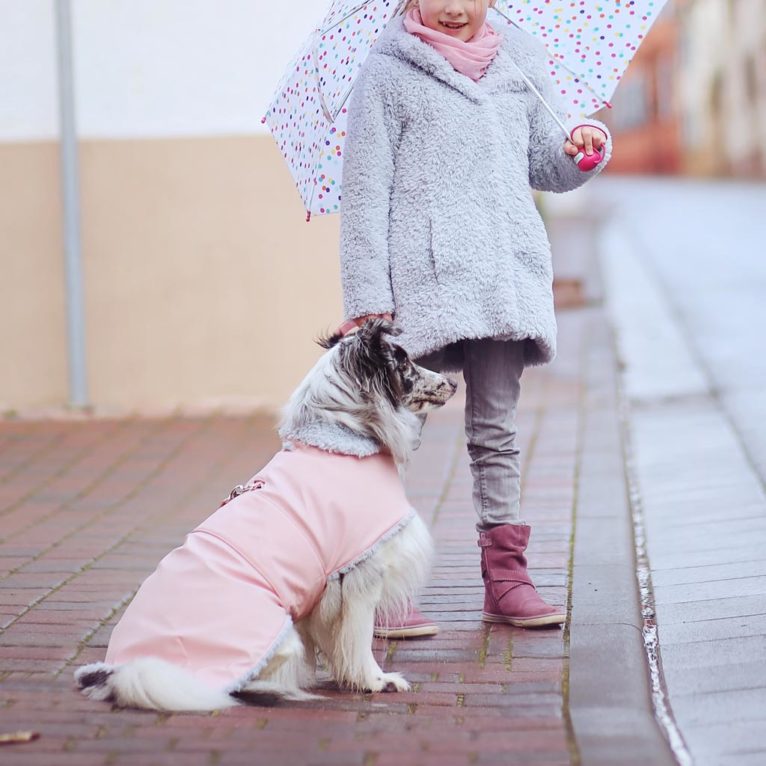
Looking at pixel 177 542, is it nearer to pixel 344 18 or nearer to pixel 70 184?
pixel 344 18

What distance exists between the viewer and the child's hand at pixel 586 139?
151 inches

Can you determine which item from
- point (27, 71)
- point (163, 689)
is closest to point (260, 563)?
point (163, 689)

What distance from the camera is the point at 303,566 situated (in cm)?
345

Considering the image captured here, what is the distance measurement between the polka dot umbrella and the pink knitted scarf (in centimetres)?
23

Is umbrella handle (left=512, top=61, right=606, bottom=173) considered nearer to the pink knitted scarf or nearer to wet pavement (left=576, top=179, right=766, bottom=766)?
the pink knitted scarf

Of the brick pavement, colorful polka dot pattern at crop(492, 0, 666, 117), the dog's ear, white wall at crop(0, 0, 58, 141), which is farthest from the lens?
white wall at crop(0, 0, 58, 141)

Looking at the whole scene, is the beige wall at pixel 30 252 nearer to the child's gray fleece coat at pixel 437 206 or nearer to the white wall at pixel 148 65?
the white wall at pixel 148 65

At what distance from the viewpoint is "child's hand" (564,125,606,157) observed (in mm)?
3844

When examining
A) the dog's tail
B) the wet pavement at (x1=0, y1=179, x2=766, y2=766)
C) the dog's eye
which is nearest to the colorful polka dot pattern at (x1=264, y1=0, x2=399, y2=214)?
the dog's eye

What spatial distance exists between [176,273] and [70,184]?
82cm

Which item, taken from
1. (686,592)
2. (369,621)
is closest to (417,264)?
(369,621)

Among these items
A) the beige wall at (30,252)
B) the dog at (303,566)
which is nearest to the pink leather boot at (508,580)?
the dog at (303,566)

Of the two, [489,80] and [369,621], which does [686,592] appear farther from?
[489,80]

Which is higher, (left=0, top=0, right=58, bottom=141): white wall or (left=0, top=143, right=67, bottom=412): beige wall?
(left=0, top=0, right=58, bottom=141): white wall
